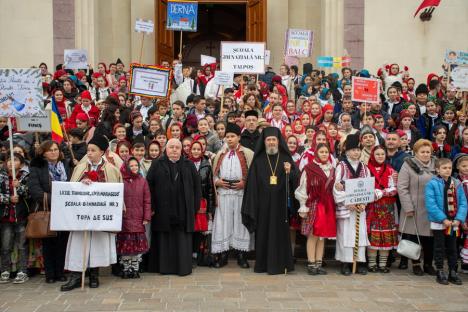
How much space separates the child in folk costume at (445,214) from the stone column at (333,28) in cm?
1037

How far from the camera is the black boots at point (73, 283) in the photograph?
841cm

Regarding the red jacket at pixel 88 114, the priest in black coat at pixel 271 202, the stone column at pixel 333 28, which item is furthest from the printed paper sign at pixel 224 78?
the stone column at pixel 333 28

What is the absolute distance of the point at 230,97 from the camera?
13688 mm

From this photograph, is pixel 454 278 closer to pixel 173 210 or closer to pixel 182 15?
pixel 173 210

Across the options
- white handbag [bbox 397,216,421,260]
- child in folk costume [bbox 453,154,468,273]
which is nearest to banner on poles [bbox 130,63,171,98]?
white handbag [bbox 397,216,421,260]

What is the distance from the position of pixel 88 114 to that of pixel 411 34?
403 inches

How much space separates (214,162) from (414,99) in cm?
672

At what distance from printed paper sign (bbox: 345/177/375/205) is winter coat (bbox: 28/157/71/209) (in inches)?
155

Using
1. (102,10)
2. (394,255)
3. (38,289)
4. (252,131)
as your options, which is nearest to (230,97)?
Answer: (252,131)

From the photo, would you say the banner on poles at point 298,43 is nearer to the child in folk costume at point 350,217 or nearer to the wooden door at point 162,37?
the wooden door at point 162,37

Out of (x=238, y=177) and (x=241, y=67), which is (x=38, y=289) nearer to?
(x=238, y=177)

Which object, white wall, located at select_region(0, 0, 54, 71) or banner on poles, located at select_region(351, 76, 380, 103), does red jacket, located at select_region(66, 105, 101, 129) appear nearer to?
banner on poles, located at select_region(351, 76, 380, 103)

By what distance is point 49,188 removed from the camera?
28.9 feet

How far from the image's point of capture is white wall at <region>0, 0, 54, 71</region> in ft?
61.3
